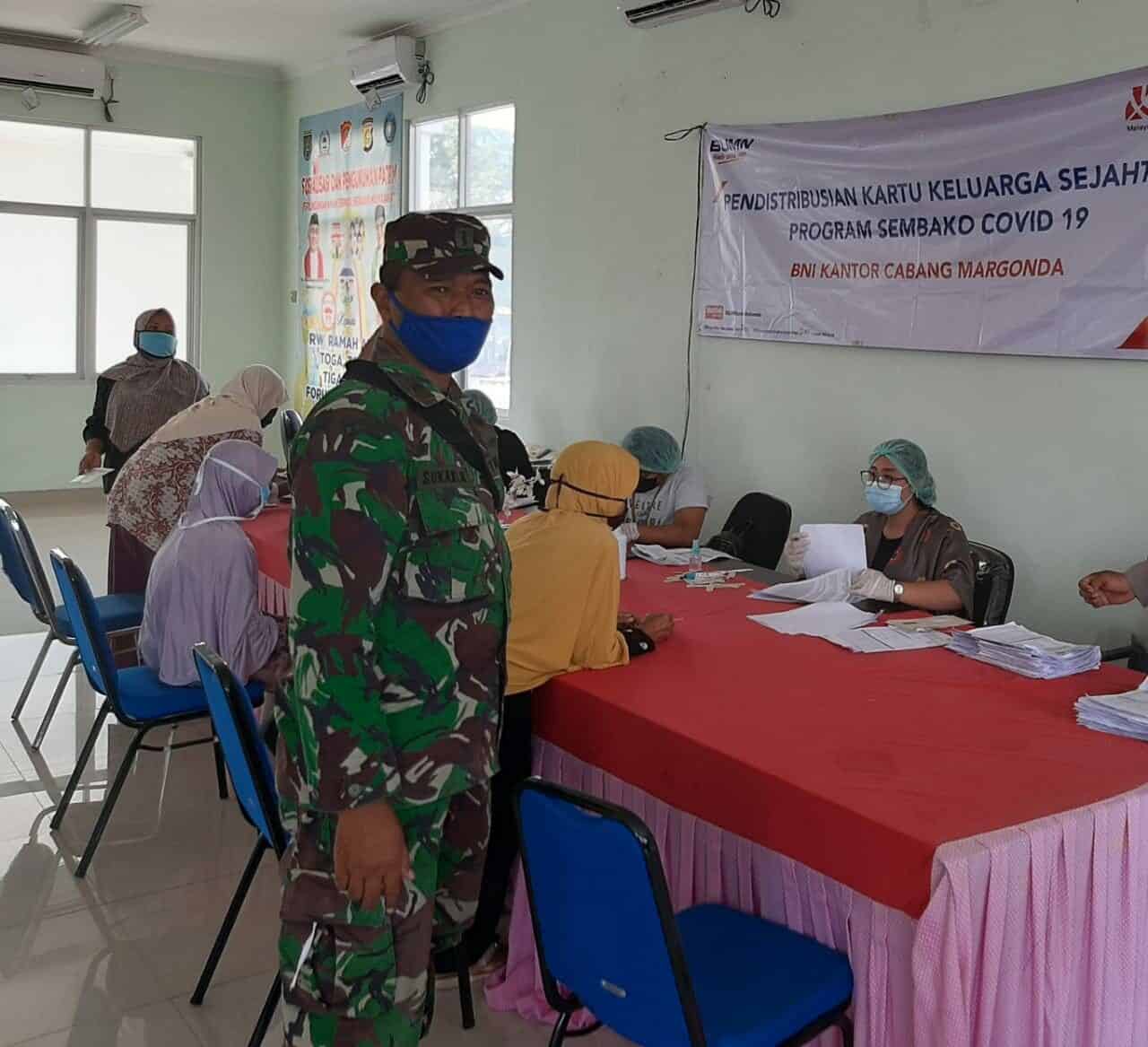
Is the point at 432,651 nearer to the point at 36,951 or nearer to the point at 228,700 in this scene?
the point at 228,700

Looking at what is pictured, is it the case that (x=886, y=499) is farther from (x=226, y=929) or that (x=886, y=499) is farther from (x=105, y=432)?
(x=105, y=432)

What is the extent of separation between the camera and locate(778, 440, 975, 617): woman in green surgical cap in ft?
10.8

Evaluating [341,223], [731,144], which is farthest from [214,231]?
[731,144]

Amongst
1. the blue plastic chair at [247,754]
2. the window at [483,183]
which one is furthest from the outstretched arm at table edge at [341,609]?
the window at [483,183]

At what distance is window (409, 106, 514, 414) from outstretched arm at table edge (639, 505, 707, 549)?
7.26 ft

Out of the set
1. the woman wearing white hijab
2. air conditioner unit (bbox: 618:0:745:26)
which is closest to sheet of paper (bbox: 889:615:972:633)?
the woman wearing white hijab

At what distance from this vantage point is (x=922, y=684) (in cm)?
244

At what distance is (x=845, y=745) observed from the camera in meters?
2.07

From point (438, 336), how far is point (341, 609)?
42 cm

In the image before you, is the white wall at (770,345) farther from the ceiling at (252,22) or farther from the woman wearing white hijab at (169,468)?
the woman wearing white hijab at (169,468)

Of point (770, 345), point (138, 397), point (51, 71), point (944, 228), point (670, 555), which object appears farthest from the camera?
point (51, 71)

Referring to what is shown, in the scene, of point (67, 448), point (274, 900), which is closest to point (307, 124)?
point (67, 448)

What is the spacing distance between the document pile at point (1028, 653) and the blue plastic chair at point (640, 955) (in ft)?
2.88

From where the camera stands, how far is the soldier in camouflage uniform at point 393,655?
1548 millimetres
